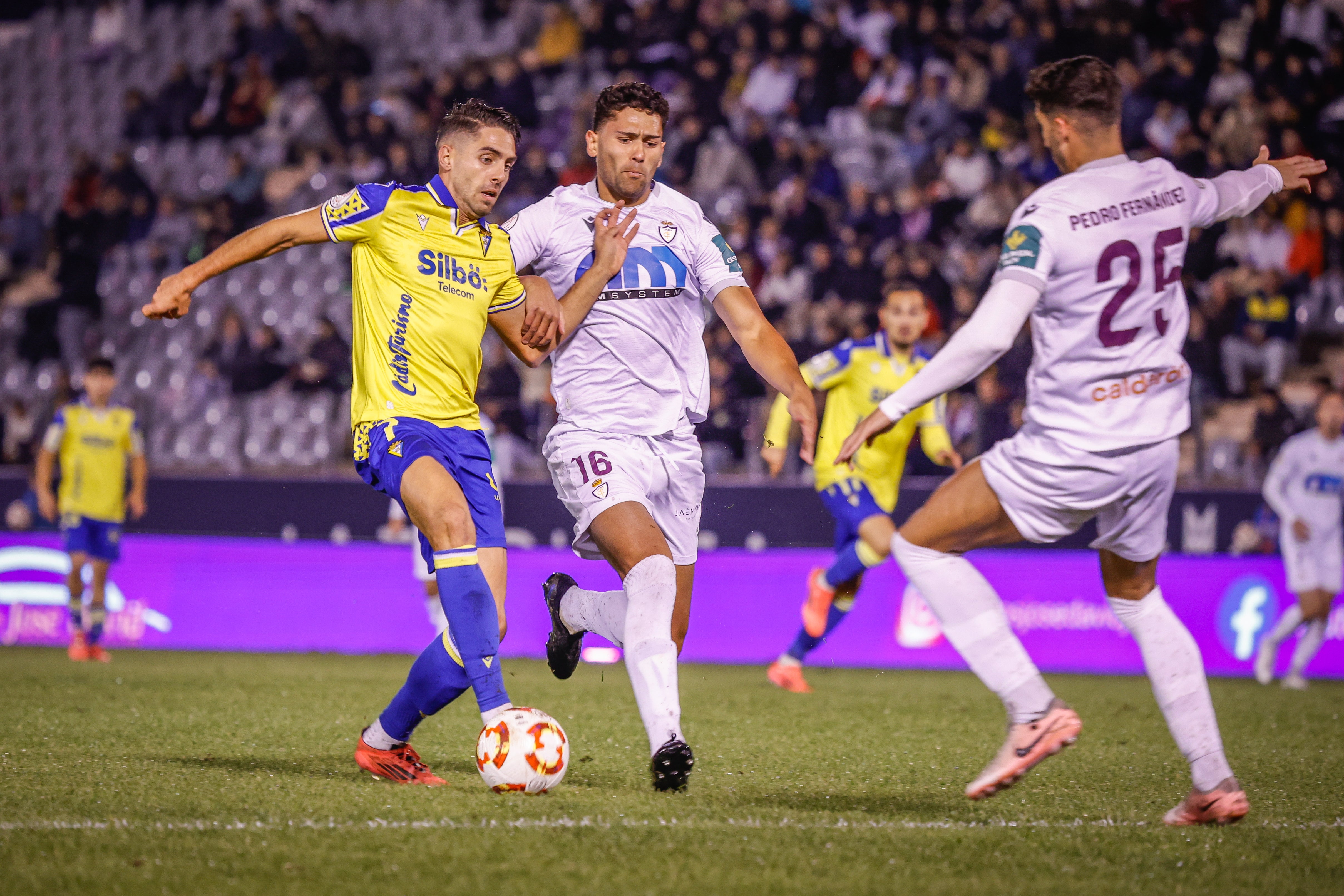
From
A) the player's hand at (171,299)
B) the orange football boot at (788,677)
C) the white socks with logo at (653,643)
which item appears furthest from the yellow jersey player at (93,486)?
the white socks with logo at (653,643)

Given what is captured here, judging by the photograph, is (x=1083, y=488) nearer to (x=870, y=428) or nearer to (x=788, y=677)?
(x=870, y=428)

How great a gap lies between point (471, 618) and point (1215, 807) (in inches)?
96.5

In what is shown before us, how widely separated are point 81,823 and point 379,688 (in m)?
4.50

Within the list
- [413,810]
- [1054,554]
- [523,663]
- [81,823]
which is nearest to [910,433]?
[1054,554]

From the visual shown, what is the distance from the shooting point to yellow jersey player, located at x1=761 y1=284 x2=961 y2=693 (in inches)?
348

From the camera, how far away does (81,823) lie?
13.1ft

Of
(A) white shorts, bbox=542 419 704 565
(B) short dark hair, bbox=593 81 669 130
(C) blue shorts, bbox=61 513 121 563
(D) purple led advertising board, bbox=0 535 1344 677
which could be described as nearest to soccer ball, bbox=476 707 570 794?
(A) white shorts, bbox=542 419 704 565

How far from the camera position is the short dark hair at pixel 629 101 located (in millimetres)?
5078

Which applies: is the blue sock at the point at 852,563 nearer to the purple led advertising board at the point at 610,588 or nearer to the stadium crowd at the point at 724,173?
the purple led advertising board at the point at 610,588

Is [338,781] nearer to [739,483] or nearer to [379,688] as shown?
[379,688]

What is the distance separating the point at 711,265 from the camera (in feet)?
17.3

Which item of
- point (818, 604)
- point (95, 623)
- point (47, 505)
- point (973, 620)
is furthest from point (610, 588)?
point (973, 620)

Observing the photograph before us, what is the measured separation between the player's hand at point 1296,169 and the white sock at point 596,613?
8.66 feet

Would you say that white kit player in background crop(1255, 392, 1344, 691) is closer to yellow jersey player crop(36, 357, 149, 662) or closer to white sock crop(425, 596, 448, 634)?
white sock crop(425, 596, 448, 634)
